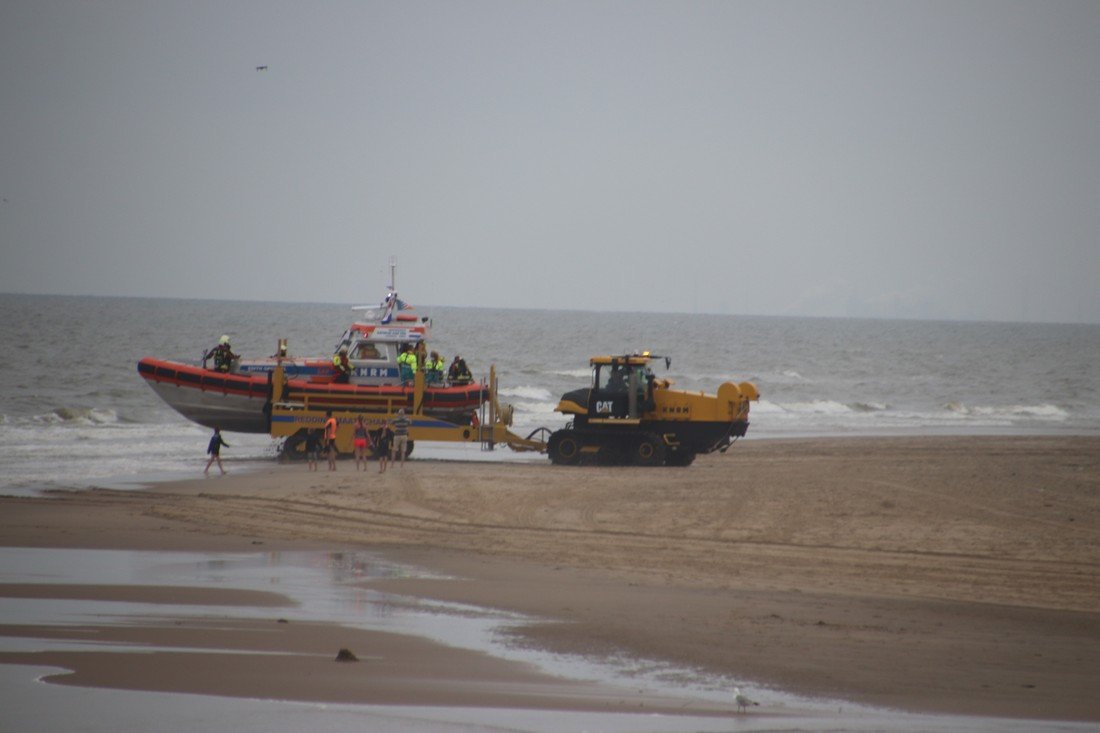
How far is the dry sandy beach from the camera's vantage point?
8508mm

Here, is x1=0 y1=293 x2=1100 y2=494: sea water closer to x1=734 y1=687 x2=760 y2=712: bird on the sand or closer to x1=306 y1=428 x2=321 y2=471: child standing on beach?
x1=306 y1=428 x2=321 y2=471: child standing on beach

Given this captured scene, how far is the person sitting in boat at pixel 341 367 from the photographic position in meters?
23.6

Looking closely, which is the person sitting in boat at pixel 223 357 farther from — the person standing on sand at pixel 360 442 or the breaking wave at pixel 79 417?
the breaking wave at pixel 79 417

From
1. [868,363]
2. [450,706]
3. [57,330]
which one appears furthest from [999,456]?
[57,330]

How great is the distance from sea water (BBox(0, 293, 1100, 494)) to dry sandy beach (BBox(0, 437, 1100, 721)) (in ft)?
15.5

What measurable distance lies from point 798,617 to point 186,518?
8.69 meters

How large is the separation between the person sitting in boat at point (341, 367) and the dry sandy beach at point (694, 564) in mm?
1892

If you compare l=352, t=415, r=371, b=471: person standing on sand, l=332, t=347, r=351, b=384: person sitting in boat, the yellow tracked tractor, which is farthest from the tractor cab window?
l=332, t=347, r=351, b=384: person sitting in boat

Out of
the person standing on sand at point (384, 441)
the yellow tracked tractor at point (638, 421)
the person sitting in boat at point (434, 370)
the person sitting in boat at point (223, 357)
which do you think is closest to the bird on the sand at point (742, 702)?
the yellow tracked tractor at point (638, 421)

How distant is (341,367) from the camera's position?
23656mm

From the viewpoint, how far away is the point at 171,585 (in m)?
11.4

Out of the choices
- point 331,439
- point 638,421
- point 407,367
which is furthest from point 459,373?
point 638,421

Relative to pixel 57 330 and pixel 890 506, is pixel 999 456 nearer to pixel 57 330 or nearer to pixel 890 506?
pixel 890 506

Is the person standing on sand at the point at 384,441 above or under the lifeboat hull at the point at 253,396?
under
